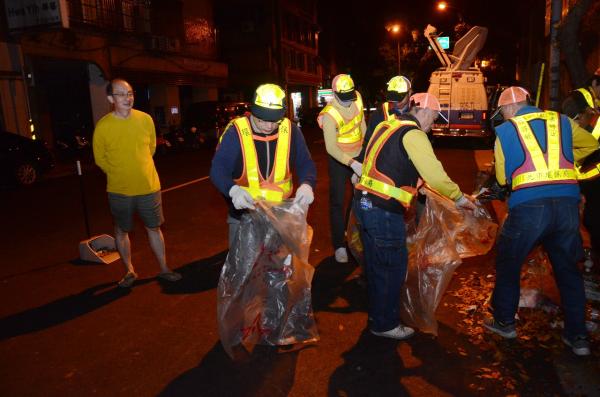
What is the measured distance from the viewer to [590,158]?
416 centimetres

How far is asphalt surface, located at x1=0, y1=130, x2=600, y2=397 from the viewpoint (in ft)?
10.9

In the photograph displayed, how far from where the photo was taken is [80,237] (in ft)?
23.4

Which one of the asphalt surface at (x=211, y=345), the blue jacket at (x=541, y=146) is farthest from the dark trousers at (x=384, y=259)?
the blue jacket at (x=541, y=146)

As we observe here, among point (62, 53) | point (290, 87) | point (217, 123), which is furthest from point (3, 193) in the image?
point (290, 87)

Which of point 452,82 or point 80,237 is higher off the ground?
point 452,82

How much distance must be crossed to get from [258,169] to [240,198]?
37 cm

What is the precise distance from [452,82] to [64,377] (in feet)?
51.7

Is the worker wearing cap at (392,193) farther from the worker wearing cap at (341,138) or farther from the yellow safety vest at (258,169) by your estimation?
the worker wearing cap at (341,138)

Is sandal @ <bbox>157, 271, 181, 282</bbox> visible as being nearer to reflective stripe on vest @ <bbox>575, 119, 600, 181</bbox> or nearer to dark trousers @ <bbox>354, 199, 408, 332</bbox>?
dark trousers @ <bbox>354, 199, 408, 332</bbox>

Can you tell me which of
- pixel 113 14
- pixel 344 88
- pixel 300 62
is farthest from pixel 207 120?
pixel 300 62

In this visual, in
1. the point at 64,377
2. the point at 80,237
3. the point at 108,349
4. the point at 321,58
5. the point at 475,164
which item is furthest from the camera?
the point at 321,58

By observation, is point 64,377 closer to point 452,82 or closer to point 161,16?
point 452,82

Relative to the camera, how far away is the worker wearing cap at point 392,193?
3.48 m

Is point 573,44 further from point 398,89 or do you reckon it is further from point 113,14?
point 113,14
